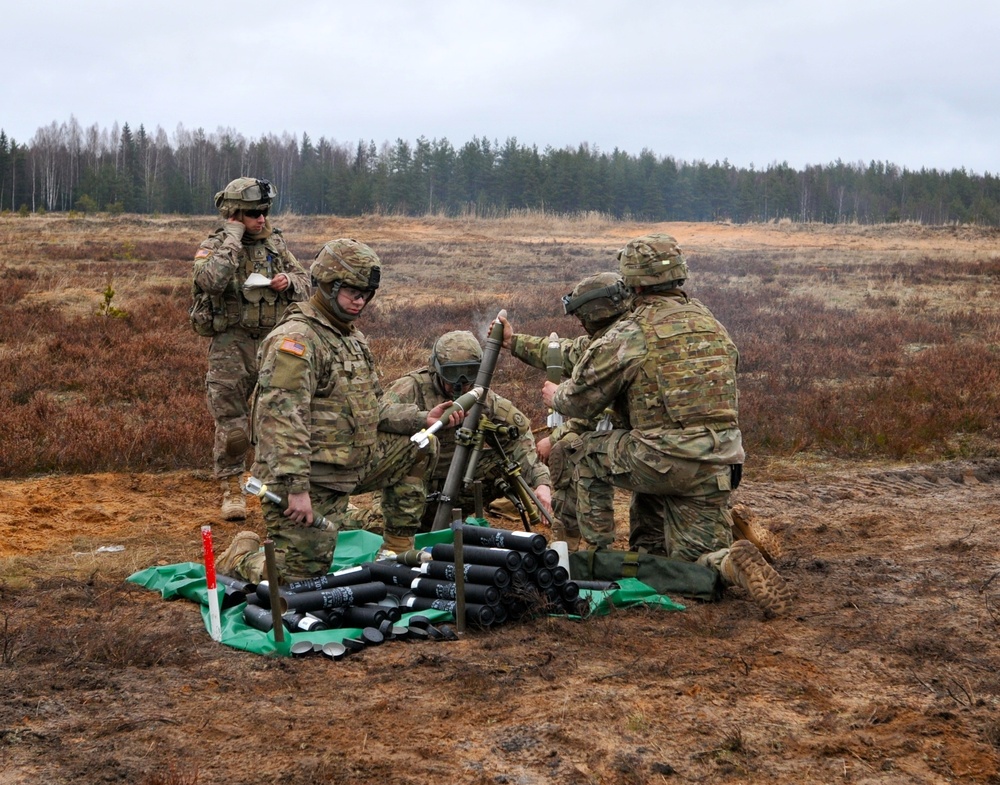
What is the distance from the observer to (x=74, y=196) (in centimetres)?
7500

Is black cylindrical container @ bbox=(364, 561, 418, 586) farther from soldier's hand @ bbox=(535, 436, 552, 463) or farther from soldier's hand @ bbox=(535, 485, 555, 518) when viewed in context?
soldier's hand @ bbox=(535, 436, 552, 463)

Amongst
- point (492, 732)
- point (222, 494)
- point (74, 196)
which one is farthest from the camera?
point (74, 196)

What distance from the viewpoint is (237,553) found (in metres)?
6.60

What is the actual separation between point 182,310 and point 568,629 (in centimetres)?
1426

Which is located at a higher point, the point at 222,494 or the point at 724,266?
the point at 724,266

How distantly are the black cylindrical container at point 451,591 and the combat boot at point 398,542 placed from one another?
132 centimetres

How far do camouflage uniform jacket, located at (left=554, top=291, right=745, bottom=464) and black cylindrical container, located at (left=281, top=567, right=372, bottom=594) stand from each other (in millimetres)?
1754

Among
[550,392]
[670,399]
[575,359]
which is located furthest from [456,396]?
[670,399]

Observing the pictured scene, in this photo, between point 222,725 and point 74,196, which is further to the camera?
point 74,196

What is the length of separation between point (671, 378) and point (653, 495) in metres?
0.91

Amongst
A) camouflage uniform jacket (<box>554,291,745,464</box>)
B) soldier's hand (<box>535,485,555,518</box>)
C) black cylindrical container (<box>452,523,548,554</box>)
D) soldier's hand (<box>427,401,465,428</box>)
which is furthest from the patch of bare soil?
soldier's hand (<box>427,401,465,428</box>)

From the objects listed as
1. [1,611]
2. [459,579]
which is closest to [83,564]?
[1,611]

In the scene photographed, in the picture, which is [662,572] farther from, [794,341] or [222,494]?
[794,341]

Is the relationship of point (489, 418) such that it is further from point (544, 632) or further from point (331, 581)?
point (544, 632)
